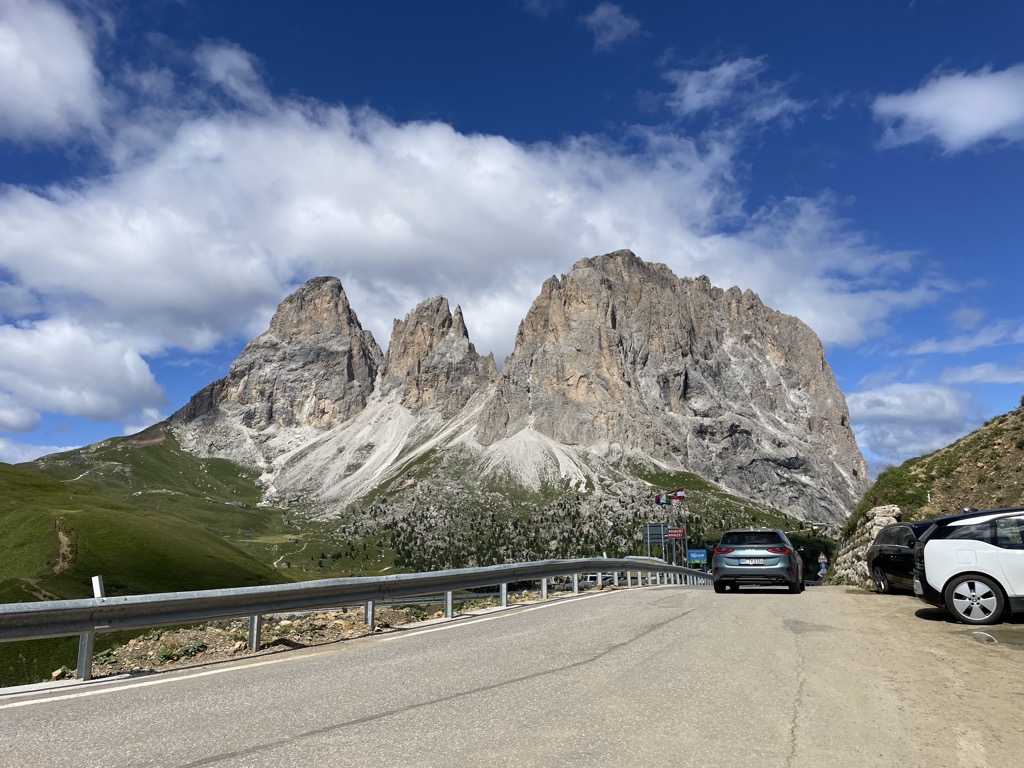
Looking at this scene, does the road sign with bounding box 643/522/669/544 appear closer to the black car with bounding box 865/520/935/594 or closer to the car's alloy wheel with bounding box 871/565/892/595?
the car's alloy wheel with bounding box 871/565/892/595

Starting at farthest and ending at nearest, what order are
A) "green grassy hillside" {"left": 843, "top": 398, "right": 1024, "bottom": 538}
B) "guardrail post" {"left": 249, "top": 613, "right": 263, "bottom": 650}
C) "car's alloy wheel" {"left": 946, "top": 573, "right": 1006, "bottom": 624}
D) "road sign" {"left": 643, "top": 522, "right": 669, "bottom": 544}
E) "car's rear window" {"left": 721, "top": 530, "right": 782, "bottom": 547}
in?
"road sign" {"left": 643, "top": 522, "right": 669, "bottom": 544} < "green grassy hillside" {"left": 843, "top": 398, "right": 1024, "bottom": 538} < "car's rear window" {"left": 721, "top": 530, "right": 782, "bottom": 547} < "car's alloy wheel" {"left": 946, "top": 573, "right": 1006, "bottom": 624} < "guardrail post" {"left": 249, "top": 613, "right": 263, "bottom": 650}

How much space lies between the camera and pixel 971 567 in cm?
1170

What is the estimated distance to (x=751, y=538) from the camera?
20203mm

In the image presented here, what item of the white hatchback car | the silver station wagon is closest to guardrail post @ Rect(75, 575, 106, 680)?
the white hatchback car

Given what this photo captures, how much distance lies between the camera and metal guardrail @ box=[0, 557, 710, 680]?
A: 8266 millimetres

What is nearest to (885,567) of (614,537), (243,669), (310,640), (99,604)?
(310,640)

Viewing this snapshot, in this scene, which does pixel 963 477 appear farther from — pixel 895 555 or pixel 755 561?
pixel 755 561

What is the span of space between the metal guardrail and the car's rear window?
25.4 ft

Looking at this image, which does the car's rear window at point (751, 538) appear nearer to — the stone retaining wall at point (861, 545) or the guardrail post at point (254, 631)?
the stone retaining wall at point (861, 545)

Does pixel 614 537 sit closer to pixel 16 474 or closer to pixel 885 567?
pixel 16 474

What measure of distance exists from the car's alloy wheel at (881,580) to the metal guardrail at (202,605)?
10.6 meters

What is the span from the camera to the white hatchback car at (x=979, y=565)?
37.4 ft

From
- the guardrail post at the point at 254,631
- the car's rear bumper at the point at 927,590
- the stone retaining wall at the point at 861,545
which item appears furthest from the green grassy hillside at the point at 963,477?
the guardrail post at the point at 254,631

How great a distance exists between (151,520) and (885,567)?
65.4 meters
